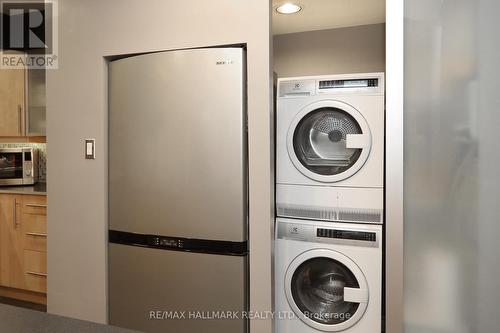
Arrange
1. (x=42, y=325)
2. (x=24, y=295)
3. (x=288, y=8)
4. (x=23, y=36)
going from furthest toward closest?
(x=23, y=36)
(x=24, y=295)
(x=288, y=8)
(x=42, y=325)

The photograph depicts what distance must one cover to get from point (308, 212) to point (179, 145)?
30.2 inches

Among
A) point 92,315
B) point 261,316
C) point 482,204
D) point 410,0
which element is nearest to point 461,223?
point 482,204

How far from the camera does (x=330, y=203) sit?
6.31ft

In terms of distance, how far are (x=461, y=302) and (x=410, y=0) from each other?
1.99 ft

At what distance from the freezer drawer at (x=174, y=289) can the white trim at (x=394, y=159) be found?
650 millimetres

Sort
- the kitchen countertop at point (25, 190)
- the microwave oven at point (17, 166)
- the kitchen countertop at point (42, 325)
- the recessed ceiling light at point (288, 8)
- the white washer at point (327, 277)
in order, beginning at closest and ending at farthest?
the kitchen countertop at point (42, 325)
the white washer at point (327, 277)
the recessed ceiling light at point (288, 8)
the kitchen countertop at point (25, 190)
the microwave oven at point (17, 166)

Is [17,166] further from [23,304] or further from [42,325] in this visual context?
[42,325]

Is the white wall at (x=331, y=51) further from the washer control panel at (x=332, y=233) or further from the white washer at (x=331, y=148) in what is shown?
the washer control panel at (x=332, y=233)

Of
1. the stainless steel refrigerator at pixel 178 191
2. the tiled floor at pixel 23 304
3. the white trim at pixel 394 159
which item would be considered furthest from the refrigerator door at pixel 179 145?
the tiled floor at pixel 23 304

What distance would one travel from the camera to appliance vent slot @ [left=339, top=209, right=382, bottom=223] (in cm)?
185

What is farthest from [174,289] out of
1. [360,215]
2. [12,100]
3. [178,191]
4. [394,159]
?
[12,100]

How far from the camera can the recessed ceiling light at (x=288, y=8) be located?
2437 mm

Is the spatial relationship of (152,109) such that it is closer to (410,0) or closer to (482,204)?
(410,0)

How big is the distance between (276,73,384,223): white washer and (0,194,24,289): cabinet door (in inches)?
93.4
